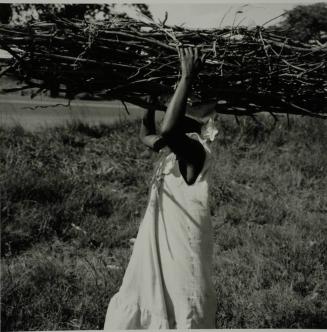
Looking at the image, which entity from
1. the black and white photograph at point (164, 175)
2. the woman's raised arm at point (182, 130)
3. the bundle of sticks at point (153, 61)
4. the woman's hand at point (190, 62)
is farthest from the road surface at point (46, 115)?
the woman's hand at point (190, 62)

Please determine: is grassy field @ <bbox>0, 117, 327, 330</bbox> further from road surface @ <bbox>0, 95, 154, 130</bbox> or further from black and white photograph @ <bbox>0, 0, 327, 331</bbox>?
road surface @ <bbox>0, 95, 154, 130</bbox>

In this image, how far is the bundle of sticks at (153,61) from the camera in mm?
2443

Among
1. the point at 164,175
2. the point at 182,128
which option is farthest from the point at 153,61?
the point at 164,175

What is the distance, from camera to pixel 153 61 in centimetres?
245

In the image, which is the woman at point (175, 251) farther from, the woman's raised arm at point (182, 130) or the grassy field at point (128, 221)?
the grassy field at point (128, 221)

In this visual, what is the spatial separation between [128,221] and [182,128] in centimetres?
284

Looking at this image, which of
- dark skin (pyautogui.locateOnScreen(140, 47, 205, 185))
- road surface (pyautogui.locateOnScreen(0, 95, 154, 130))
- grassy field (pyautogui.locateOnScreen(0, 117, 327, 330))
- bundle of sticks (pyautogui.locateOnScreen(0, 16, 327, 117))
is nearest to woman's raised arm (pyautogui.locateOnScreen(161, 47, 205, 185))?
dark skin (pyautogui.locateOnScreen(140, 47, 205, 185))

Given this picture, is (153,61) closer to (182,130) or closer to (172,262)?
(182,130)

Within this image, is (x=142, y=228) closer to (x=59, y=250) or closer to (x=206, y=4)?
(x=206, y=4)

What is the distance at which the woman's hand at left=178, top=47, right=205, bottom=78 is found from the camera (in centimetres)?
232

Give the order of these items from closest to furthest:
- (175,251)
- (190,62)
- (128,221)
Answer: (190,62) < (175,251) < (128,221)

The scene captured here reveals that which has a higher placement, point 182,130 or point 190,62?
point 190,62

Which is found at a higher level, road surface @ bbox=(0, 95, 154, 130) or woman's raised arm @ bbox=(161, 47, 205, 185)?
woman's raised arm @ bbox=(161, 47, 205, 185)

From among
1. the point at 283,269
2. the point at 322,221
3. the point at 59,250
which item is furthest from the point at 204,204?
the point at 322,221
